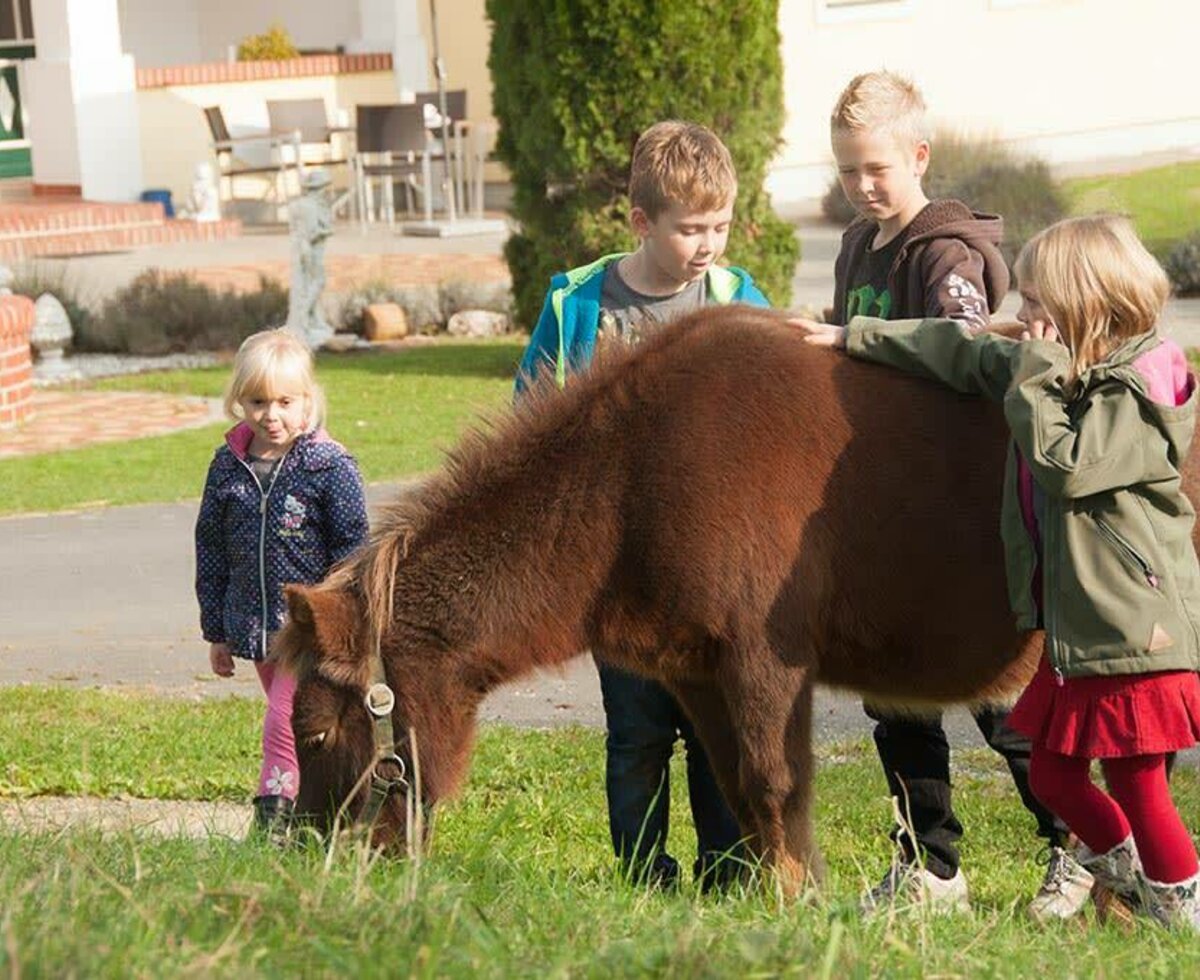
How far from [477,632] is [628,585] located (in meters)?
0.36

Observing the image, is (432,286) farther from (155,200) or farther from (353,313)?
(155,200)

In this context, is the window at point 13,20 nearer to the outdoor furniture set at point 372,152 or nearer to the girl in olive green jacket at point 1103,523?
the outdoor furniture set at point 372,152

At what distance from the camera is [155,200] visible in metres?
25.6

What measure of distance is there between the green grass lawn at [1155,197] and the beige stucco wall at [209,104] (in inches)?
417

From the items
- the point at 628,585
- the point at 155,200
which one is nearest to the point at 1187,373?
the point at 628,585

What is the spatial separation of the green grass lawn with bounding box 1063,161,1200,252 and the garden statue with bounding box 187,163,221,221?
10.5 metres

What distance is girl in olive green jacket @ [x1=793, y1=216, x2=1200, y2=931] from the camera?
4.31 m

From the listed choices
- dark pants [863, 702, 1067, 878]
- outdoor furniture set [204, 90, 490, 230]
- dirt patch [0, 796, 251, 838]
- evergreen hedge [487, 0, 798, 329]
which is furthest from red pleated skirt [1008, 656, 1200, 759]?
outdoor furniture set [204, 90, 490, 230]

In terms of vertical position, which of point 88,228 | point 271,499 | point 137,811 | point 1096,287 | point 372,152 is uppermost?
point 372,152

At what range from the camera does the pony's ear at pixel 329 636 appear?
173 inches

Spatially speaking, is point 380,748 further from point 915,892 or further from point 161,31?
point 161,31

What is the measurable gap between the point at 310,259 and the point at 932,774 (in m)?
11.8

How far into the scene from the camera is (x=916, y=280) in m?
5.08

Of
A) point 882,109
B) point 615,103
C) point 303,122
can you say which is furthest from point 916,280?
point 303,122
